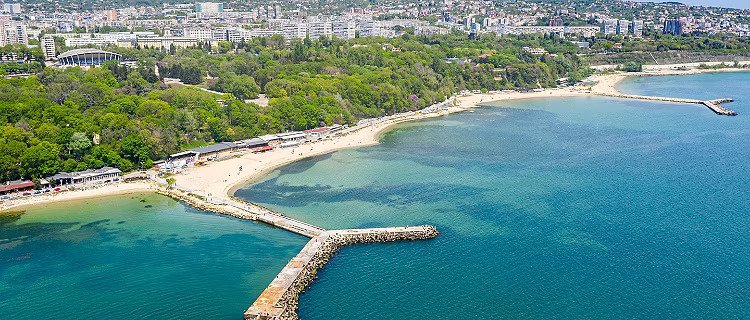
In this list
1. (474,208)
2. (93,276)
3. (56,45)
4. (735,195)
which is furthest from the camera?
(56,45)

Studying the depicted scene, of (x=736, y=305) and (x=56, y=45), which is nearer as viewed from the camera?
(x=736, y=305)

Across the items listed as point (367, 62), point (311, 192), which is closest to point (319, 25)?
point (367, 62)

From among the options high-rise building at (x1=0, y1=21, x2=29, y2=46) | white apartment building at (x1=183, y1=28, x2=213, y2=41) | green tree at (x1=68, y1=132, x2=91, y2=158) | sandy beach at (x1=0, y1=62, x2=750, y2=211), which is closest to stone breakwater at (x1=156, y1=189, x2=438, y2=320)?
sandy beach at (x1=0, y1=62, x2=750, y2=211)

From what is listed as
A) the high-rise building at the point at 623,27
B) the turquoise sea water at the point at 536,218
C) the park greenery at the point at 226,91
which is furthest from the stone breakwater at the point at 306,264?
the high-rise building at the point at 623,27

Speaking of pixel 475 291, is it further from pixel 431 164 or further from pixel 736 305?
pixel 431 164

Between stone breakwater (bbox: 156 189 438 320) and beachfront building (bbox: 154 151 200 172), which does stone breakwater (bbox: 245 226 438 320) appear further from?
beachfront building (bbox: 154 151 200 172)
